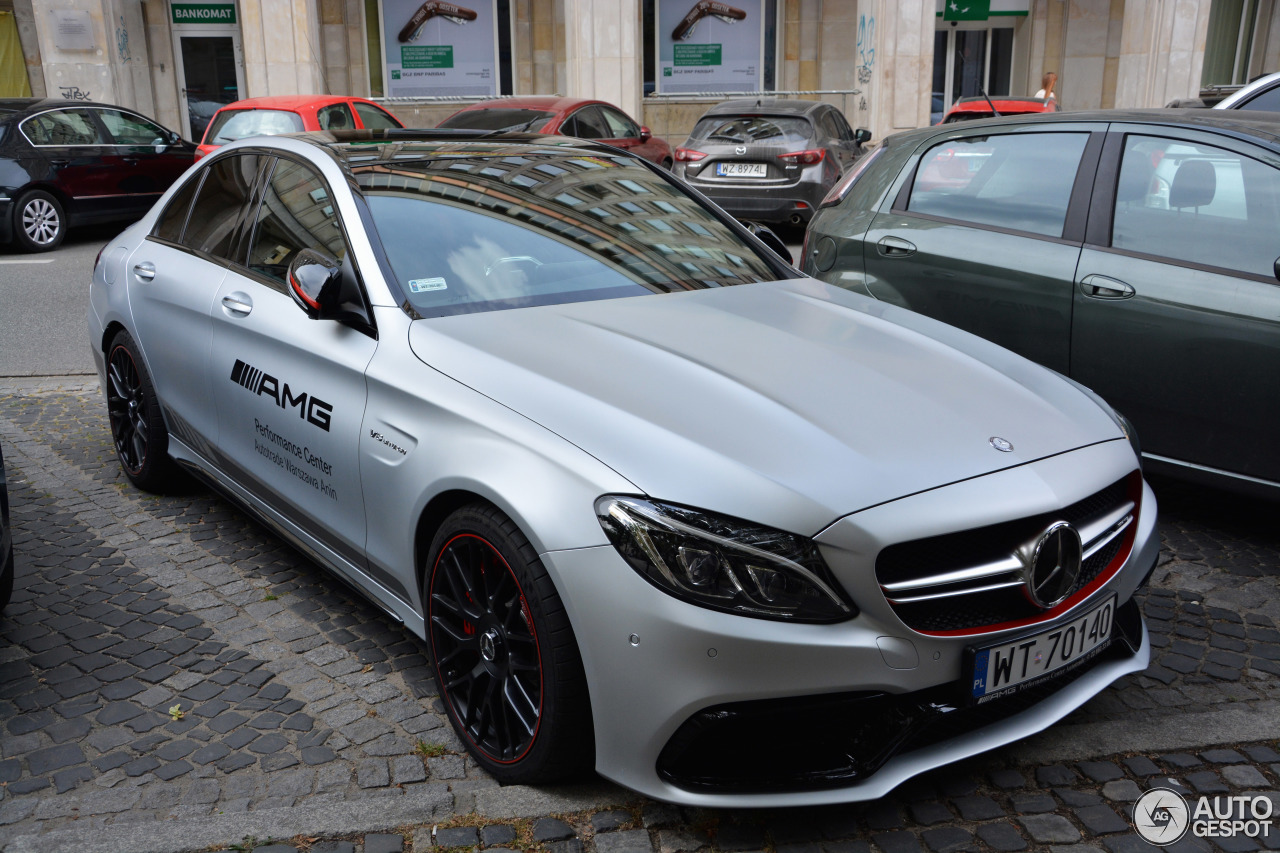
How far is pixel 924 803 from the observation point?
276 cm

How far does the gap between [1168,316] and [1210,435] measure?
46cm

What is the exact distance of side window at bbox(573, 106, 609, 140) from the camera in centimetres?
1442

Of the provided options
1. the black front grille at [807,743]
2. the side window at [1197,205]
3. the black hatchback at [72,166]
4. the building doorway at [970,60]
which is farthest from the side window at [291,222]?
the building doorway at [970,60]

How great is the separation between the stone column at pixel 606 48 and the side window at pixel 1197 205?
1781cm

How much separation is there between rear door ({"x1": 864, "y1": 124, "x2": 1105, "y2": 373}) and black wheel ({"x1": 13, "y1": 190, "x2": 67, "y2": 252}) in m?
10.8

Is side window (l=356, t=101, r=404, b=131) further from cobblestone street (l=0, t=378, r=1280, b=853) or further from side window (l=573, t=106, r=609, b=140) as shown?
cobblestone street (l=0, t=378, r=1280, b=853)

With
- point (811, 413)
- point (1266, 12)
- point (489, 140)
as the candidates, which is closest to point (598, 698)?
point (811, 413)

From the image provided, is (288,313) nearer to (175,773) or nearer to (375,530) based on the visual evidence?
(375,530)

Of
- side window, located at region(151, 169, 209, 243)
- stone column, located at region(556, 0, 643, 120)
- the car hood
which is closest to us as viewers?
the car hood

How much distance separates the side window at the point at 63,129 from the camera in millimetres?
12867

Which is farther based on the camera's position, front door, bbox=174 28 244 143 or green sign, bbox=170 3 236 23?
front door, bbox=174 28 244 143

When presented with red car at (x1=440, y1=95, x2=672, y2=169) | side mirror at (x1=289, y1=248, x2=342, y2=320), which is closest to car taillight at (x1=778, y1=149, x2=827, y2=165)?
red car at (x1=440, y1=95, x2=672, y2=169)

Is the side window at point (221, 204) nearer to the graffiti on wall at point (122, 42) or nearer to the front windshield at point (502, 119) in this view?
the front windshield at point (502, 119)

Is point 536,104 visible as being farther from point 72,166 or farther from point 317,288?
point 317,288
